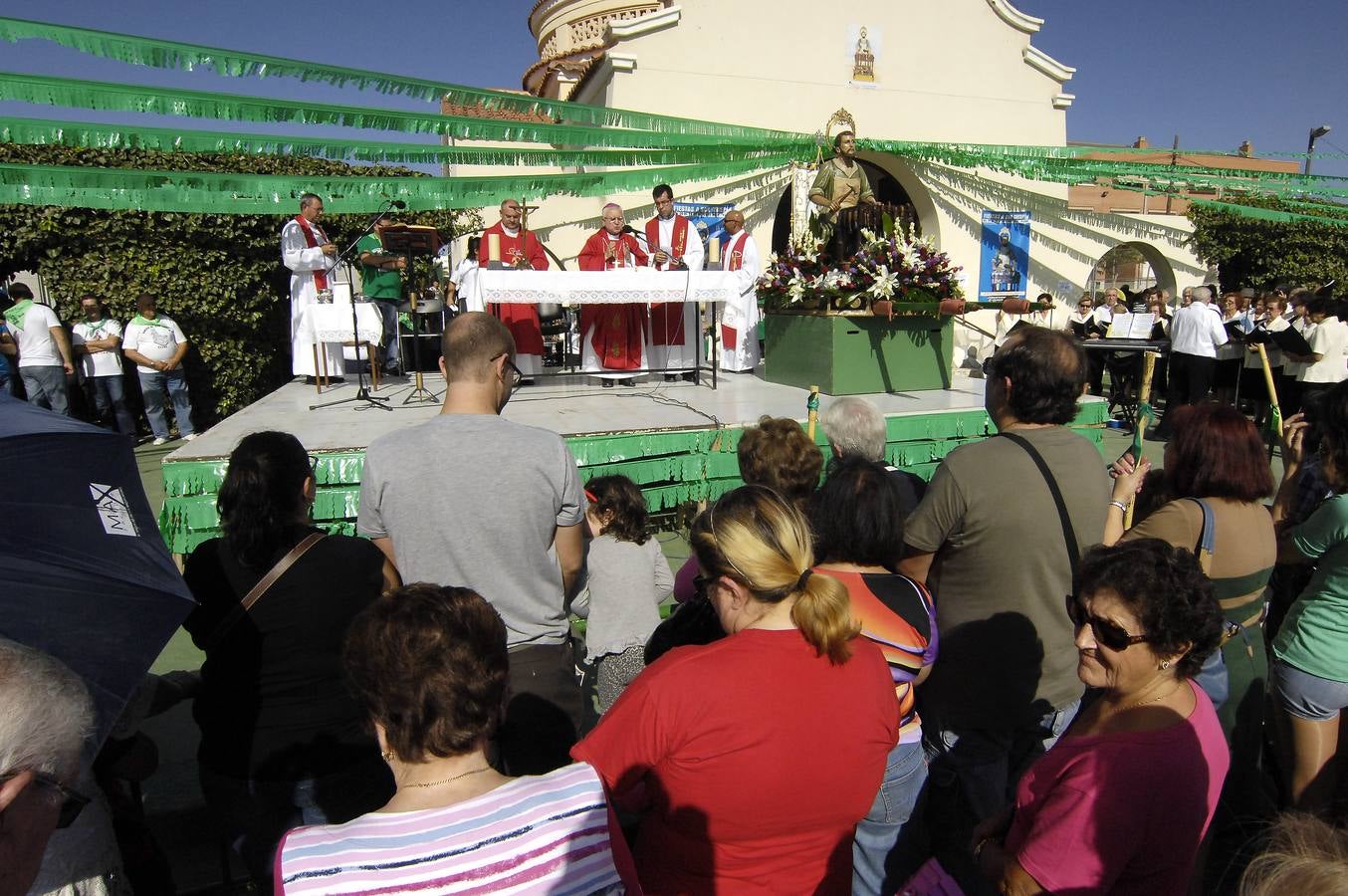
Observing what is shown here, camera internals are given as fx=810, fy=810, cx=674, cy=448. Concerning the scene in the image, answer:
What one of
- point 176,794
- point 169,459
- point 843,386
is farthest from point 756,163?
→ point 176,794

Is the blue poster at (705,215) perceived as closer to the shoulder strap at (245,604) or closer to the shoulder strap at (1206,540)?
the shoulder strap at (1206,540)

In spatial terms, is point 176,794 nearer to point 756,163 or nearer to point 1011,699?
point 1011,699

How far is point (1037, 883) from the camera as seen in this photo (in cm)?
158

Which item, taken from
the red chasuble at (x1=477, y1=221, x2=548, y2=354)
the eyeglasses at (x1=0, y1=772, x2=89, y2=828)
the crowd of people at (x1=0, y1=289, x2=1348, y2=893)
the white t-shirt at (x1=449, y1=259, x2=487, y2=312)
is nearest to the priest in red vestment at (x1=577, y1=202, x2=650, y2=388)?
the red chasuble at (x1=477, y1=221, x2=548, y2=354)

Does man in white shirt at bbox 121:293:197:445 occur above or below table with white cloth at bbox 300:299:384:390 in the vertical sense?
below

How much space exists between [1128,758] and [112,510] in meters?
2.24

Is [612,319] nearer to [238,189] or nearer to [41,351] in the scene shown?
[238,189]

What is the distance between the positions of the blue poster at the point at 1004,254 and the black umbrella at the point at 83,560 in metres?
14.6

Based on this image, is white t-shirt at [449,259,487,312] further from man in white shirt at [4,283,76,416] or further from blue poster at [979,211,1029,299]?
blue poster at [979,211,1029,299]

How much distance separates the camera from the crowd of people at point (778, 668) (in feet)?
4.62

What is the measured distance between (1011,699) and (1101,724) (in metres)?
0.80

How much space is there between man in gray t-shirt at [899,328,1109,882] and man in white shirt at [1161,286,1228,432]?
9.02 m

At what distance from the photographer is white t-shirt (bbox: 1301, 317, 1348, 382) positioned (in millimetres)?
8539

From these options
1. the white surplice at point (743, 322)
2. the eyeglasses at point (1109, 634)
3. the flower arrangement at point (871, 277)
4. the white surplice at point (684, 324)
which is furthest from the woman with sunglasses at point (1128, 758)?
the white surplice at point (743, 322)
